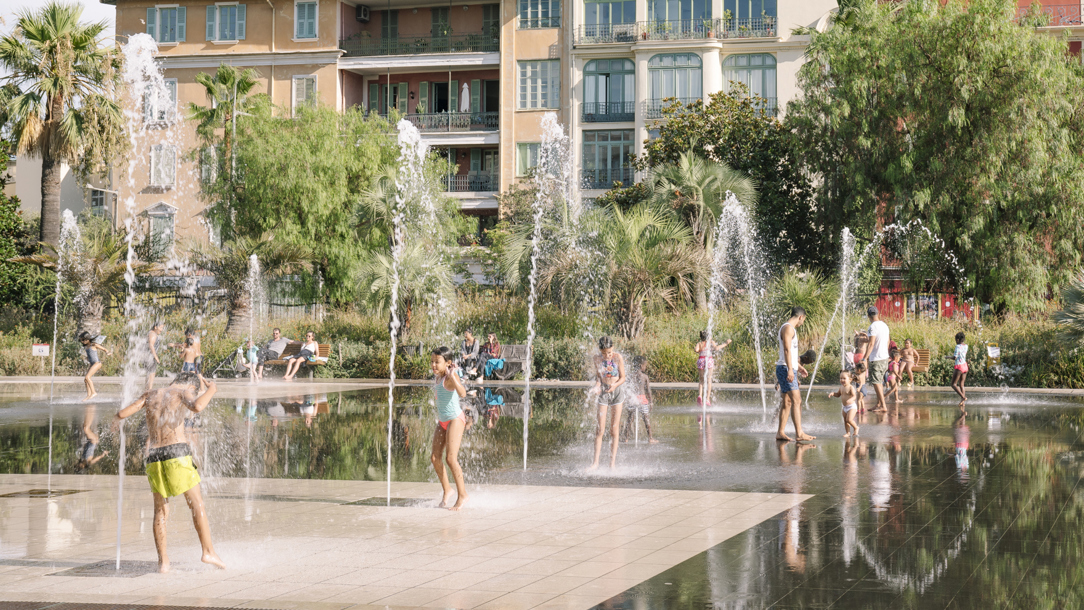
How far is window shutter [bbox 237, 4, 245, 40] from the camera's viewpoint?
50.5m

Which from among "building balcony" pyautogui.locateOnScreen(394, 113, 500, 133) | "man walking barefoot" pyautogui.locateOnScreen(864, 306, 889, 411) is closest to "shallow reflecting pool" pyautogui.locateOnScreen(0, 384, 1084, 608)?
"man walking barefoot" pyautogui.locateOnScreen(864, 306, 889, 411)

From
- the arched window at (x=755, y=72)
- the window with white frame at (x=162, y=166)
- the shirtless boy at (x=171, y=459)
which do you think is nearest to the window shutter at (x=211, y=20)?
the window with white frame at (x=162, y=166)

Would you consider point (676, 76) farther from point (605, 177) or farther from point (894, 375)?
point (894, 375)

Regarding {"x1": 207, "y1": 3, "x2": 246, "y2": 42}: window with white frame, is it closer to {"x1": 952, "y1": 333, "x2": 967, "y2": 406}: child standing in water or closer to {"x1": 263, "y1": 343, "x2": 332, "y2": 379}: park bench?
{"x1": 263, "y1": 343, "x2": 332, "y2": 379}: park bench

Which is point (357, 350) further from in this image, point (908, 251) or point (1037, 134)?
point (1037, 134)

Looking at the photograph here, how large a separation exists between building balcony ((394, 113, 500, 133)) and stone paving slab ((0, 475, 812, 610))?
39806mm

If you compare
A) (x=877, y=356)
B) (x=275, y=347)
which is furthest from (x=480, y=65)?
(x=877, y=356)

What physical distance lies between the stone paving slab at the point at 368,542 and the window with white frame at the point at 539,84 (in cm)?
3873

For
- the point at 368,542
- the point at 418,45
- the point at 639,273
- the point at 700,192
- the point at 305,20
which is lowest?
the point at 368,542

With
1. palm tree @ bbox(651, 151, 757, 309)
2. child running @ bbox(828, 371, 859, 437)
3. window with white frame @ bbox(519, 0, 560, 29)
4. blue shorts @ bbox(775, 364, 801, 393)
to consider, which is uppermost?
window with white frame @ bbox(519, 0, 560, 29)

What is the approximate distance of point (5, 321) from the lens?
3512 centimetres

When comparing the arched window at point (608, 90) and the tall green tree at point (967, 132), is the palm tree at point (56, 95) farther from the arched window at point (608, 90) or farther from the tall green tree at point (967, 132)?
the tall green tree at point (967, 132)

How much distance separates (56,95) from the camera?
37.2m

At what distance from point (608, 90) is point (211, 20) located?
62.4 feet
